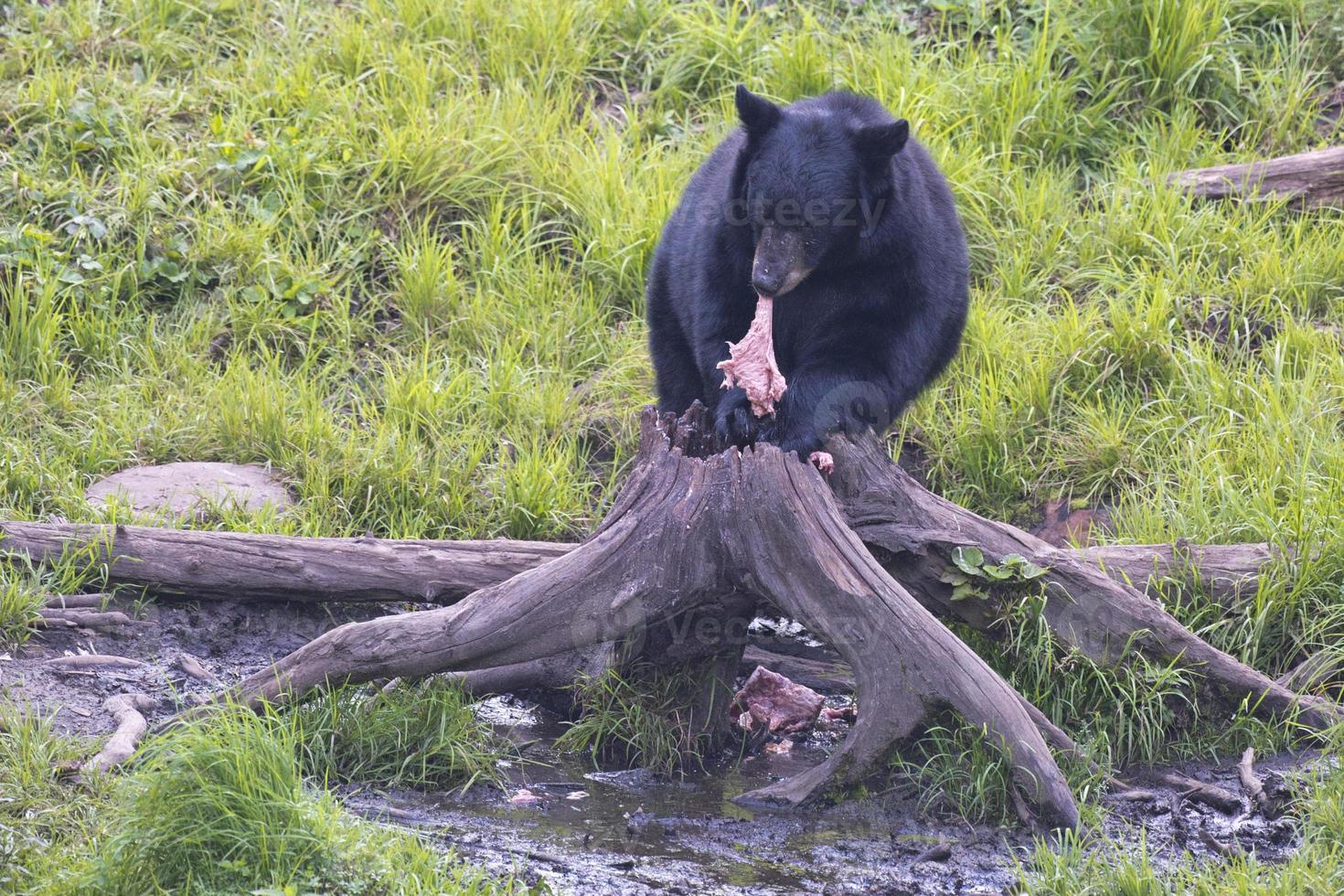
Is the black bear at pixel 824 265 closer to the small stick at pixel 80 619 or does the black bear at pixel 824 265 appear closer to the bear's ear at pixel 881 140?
the bear's ear at pixel 881 140

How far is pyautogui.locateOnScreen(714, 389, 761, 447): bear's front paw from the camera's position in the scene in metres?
4.22

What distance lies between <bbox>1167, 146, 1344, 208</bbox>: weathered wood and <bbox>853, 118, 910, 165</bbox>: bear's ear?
2.60 m

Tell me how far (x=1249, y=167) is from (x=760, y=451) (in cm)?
396

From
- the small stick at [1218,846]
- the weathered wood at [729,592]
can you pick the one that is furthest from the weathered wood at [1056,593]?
the small stick at [1218,846]

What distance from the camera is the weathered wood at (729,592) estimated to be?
3549 millimetres

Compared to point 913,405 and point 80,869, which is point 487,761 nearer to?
point 80,869

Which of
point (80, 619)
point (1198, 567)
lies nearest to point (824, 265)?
point (1198, 567)

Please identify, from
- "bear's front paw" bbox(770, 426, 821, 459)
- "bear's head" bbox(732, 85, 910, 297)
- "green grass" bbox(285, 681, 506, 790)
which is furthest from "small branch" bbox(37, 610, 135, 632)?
"bear's head" bbox(732, 85, 910, 297)

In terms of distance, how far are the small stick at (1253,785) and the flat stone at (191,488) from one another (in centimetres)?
330

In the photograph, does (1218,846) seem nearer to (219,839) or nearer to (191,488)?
(219,839)

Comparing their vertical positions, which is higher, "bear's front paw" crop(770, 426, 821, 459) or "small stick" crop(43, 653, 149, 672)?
"bear's front paw" crop(770, 426, 821, 459)

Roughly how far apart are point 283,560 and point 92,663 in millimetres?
622

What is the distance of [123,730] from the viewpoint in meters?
3.62

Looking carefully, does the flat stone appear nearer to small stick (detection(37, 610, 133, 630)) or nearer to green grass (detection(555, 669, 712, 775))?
small stick (detection(37, 610, 133, 630))
